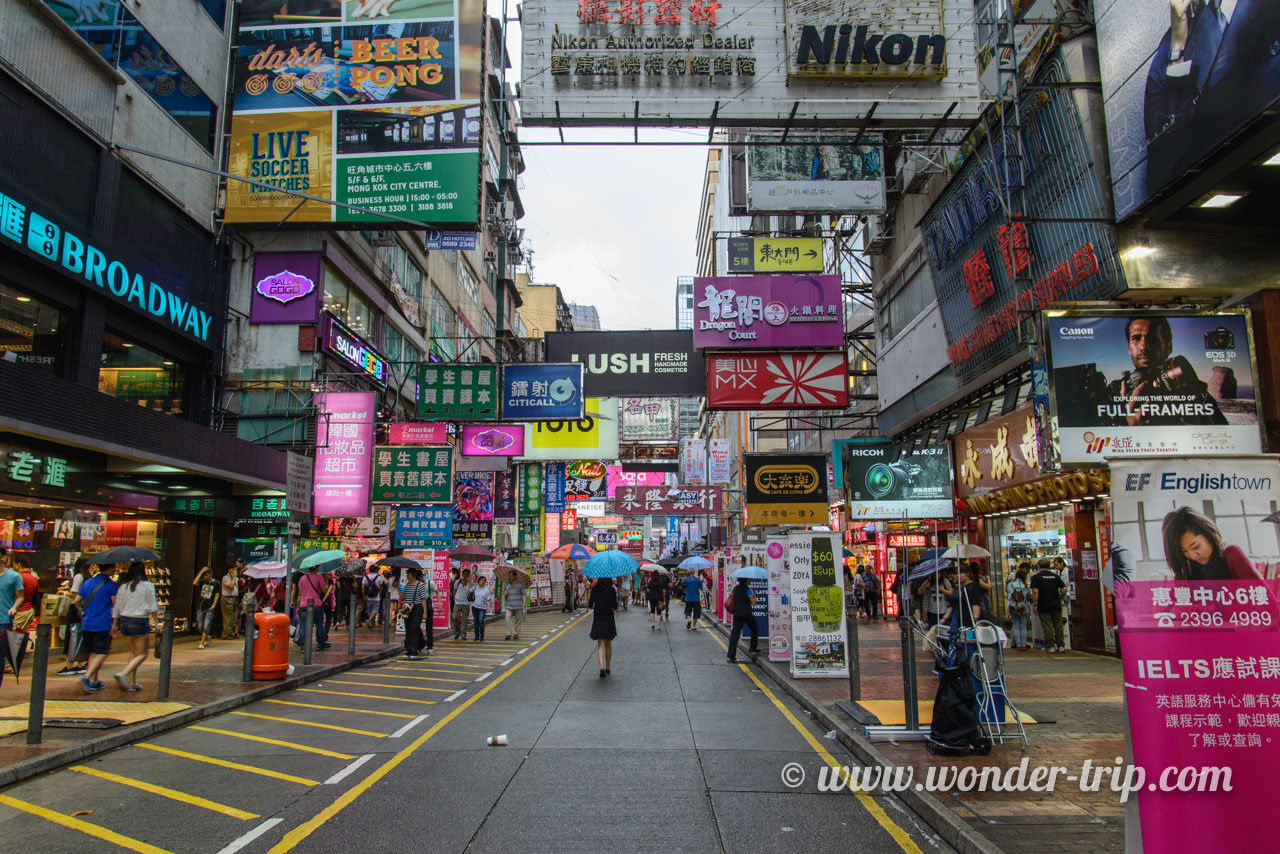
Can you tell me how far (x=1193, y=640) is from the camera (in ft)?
14.6

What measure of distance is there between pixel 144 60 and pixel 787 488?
2011 centimetres

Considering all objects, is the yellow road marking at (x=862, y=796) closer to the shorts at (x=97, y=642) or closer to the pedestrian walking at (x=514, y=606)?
the shorts at (x=97, y=642)

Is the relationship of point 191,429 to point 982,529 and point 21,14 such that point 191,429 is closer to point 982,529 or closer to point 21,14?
point 21,14

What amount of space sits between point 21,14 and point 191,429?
770cm

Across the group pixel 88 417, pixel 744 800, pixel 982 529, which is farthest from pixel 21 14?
pixel 982 529

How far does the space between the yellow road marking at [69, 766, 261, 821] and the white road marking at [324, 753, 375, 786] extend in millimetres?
864

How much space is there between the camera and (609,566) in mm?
14836

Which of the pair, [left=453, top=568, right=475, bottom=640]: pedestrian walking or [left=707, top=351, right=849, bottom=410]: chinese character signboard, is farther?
[left=453, top=568, right=475, bottom=640]: pedestrian walking

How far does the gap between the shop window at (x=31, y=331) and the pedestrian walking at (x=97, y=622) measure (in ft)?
19.7

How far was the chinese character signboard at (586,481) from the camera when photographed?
4453 cm

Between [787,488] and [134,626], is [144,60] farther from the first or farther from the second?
[787,488]

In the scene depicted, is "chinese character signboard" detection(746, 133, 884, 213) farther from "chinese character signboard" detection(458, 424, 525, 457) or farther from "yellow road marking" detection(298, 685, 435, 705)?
"yellow road marking" detection(298, 685, 435, 705)

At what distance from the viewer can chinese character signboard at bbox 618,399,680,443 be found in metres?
64.0

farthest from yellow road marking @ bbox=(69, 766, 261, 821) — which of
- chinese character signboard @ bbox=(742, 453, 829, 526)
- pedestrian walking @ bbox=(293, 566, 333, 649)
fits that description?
chinese character signboard @ bbox=(742, 453, 829, 526)
